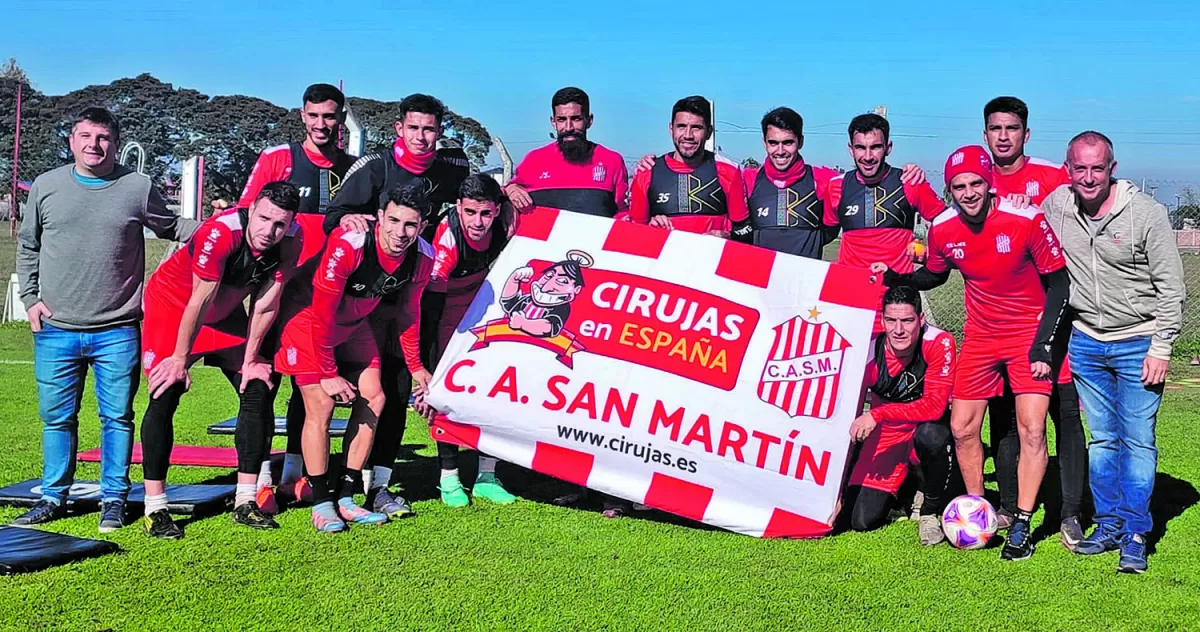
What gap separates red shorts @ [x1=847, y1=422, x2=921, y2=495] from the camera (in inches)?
243

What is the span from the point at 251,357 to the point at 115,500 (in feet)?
3.28

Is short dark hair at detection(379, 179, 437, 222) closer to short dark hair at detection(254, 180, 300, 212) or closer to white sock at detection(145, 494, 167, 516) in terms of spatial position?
short dark hair at detection(254, 180, 300, 212)


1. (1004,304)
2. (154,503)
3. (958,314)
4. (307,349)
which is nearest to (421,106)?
(307,349)

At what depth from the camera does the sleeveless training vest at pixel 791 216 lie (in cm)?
662

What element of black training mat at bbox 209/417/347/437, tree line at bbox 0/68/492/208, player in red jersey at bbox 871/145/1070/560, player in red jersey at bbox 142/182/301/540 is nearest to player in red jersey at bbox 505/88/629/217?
player in red jersey at bbox 142/182/301/540

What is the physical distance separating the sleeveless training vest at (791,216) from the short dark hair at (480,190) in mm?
1597

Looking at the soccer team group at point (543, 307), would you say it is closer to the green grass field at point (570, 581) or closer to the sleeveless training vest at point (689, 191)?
the sleeveless training vest at point (689, 191)

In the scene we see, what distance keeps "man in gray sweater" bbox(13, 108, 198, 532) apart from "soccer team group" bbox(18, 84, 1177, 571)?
0.14m

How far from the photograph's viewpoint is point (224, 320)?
5965 millimetres

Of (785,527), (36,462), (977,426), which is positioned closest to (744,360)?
(785,527)

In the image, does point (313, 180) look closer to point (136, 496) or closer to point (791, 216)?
point (136, 496)

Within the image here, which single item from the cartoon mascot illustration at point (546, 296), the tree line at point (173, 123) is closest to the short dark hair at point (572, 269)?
the cartoon mascot illustration at point (546, 296)

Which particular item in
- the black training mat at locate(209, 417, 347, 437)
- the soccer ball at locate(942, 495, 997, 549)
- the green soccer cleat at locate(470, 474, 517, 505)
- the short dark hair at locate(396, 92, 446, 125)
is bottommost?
the black training mat at locate(209, 417, 347, 437)

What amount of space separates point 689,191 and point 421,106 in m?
1.65
